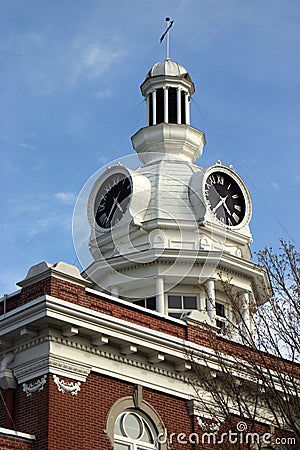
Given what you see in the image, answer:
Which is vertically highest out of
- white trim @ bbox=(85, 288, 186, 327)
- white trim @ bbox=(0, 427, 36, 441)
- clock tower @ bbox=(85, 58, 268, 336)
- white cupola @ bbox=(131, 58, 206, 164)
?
white cupola @ bbox=(131, 58, 206, 164)

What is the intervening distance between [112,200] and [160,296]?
490 centimetres

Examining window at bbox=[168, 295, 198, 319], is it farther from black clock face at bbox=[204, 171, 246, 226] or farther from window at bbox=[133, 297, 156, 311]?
black clock face at bbox=[204, 171, 246, 226]

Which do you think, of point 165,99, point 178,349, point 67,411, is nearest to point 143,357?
point 178,349

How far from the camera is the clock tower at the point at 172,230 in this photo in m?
33.2

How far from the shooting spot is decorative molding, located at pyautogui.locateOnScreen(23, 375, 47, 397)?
21.3 meters

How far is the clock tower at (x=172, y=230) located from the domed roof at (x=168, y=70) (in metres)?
2.66

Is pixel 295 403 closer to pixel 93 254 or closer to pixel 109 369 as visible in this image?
pixel 109 369

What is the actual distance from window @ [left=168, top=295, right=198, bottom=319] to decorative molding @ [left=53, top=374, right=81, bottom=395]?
11427 mm

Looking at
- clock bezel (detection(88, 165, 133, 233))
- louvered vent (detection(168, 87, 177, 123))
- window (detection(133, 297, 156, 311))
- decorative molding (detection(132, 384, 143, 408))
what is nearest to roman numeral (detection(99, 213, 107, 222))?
clock bezel (detection(88, 165, 133, 233))

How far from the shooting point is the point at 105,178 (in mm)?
36500

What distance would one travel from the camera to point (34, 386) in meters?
21.5

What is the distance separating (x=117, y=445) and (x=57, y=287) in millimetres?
3943

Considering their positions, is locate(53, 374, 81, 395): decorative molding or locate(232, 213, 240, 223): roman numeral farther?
locate(232, 213, 240, 223): roman numeral

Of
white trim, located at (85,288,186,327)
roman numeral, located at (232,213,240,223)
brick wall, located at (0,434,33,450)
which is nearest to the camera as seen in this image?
brick wall, located at (0,434,33,450)
